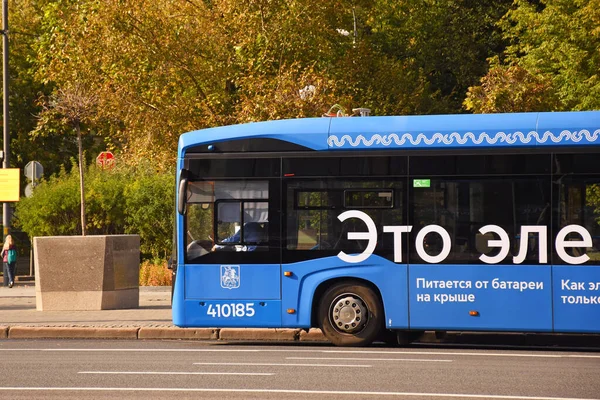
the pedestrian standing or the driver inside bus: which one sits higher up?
the driver inside bus

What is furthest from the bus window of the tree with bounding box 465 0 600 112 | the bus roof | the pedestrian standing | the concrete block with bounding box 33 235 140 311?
the tree with bounding box 465 0 600 112

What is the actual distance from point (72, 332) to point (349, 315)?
15.0 ft

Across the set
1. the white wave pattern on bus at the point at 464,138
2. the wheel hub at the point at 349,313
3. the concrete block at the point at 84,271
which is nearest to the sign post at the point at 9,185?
the concrete block at the point at 84,271

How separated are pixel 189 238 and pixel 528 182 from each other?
477cm

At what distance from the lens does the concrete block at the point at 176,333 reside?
1703cm

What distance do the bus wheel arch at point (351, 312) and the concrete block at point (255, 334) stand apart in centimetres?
152

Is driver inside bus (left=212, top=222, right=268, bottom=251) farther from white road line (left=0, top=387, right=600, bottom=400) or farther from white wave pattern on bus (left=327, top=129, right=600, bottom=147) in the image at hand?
white road line (left=0, top=387, right=600, bottom=400)

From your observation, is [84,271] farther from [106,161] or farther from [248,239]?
[106,161]

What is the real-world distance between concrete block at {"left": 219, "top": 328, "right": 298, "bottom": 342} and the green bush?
53.1 ft

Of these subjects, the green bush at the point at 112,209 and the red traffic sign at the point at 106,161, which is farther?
the red traffic sign at the point at 106,161

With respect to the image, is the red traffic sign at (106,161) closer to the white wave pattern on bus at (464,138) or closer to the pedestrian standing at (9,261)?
the pedestrian standing at (9,261)

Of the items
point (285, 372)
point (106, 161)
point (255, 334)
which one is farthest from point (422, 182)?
point (106, 161)

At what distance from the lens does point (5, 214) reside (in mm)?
34750

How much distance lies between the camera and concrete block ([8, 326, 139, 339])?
17.1m
